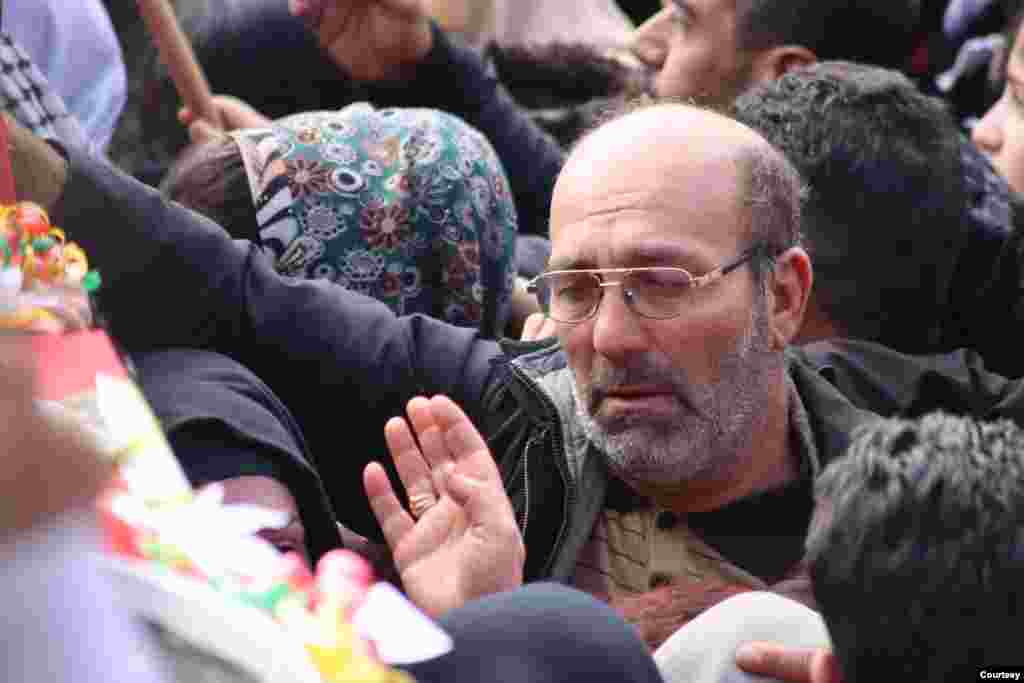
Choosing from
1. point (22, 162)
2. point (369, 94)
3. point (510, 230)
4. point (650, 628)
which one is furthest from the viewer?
point (369, 94)

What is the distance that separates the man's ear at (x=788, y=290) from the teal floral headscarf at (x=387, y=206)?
0.54 metres

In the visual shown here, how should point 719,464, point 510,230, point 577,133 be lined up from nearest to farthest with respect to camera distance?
1. point 719,464
2. point 510,230
3. point 577,133

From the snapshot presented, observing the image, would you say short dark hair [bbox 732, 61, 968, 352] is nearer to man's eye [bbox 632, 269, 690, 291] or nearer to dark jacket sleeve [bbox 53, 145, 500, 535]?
man's eye [bbox 632, 269, 690, 291]

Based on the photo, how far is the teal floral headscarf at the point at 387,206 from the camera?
2605 millimetres

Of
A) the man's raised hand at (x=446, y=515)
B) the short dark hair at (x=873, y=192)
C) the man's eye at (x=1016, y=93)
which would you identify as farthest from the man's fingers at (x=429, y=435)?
the man's eye at (x=1016, y=93)

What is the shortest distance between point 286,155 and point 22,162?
2.29 feet

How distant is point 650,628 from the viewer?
1.75 metres

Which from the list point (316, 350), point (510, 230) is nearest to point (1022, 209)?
point (510, 230)

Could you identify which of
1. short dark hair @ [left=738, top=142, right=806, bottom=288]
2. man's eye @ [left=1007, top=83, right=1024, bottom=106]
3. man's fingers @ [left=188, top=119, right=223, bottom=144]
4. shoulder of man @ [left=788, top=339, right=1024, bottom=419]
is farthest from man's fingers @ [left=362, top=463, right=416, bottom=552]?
man's eye @ [left=1007, top=83, right=1024, bottom=106]

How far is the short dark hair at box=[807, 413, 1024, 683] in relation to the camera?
136 cm

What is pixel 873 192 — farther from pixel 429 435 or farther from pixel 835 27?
pixel 429 435

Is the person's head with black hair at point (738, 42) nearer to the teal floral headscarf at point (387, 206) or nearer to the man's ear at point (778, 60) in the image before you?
the man's ear at point (778, 60)

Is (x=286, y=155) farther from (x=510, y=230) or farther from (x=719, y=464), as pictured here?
(x=719, y=464)

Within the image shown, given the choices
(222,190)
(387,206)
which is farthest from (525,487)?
(222,190)
